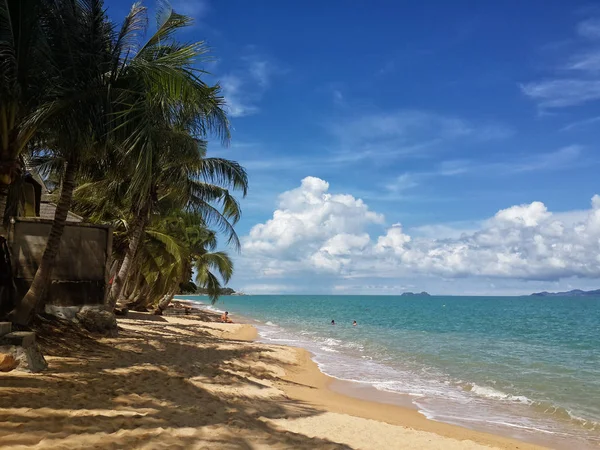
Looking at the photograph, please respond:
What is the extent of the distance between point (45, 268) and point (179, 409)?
13.6 ft

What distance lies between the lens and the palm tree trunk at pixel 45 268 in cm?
830

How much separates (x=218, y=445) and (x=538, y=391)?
10570 mm

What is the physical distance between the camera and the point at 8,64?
7.32 m

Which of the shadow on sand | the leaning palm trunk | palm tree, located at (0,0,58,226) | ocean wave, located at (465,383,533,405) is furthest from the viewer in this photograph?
the leaning palm trunk

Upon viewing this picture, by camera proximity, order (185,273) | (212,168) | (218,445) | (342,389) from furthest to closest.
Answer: (185,273)
(212,168)
(342,389)
(218,445)

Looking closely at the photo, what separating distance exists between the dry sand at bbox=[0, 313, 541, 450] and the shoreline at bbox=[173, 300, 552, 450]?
0.04 meters

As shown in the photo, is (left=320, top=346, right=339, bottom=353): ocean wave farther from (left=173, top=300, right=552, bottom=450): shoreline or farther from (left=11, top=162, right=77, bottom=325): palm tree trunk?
(left=11, top=162, right=77, bottom=325): palm tree trunk

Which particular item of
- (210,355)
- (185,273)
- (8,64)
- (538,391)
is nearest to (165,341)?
(210,355)

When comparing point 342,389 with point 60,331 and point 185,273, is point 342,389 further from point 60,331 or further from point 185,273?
point 185,273

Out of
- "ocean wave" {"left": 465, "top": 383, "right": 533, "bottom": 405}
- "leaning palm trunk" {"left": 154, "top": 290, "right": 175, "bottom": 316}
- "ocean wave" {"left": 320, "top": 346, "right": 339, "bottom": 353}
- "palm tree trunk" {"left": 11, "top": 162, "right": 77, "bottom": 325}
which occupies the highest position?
"palm tree trunk" {"left": 11, "top": 162, "right": 77, "bottom": 325}

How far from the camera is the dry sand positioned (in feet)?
15.8

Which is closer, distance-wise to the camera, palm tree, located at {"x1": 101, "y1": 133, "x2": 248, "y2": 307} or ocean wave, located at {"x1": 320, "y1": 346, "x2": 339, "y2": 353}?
palm tree, located at {"x1": 101, "y1": 133, "x2": 248, "y2": 307}

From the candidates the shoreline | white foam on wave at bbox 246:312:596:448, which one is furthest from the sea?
the shoreline

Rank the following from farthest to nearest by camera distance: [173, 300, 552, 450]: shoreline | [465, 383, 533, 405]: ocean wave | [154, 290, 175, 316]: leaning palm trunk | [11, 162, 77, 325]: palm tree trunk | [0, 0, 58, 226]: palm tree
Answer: [154, 290, 175, 316]: leaning palm trunk
[465, 383, 533, 405]: ocean wave
[11, 162, 77, 325]: palm tree trunk
[173, 300, 552, 450]: shoreline
[0, 0, 58, 226]: palm tree
